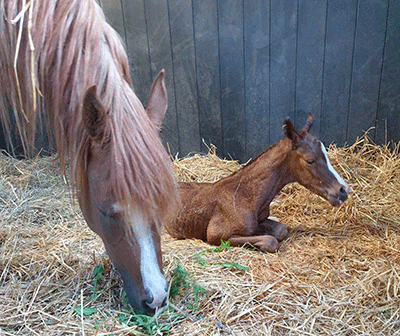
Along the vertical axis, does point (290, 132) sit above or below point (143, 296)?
above

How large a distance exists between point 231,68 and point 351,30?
1.08m

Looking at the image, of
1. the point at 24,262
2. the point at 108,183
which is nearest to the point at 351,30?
the point at 108,183

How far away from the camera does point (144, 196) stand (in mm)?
1163

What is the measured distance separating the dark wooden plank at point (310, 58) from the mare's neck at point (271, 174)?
1118mm

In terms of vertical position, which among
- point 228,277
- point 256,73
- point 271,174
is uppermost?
point 256,73

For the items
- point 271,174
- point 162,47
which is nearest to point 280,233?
point 271,174

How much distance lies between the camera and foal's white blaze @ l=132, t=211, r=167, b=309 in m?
1.26

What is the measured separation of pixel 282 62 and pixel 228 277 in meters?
2.20

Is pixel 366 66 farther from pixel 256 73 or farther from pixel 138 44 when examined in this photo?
pixel 138 44

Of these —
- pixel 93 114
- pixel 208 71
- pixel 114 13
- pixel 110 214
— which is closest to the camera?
pixel 93 114

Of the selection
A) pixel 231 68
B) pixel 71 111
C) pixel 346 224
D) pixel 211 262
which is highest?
pixel 71 111

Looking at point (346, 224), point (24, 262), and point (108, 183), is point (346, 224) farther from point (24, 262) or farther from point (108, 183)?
point (24, 262)

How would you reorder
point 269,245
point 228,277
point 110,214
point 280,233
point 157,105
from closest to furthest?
point 110,214 < point 157,105 < point 228,277 < point 269,245 < point 280,233

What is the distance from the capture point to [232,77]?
3.37 m
